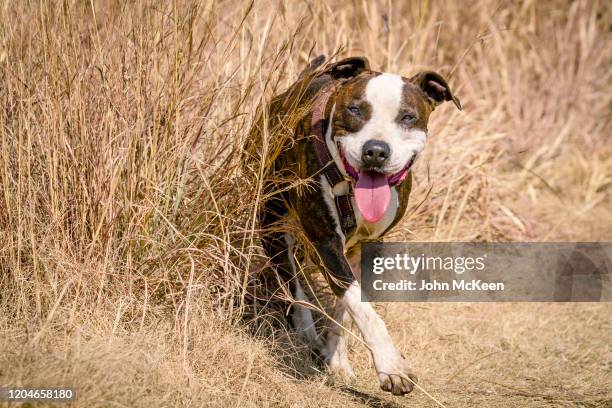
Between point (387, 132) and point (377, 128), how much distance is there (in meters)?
0.05

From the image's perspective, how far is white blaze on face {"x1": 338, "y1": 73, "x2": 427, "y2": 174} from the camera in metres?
3.83

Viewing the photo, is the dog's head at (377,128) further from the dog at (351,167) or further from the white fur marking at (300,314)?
the white fur marking at (300,314)

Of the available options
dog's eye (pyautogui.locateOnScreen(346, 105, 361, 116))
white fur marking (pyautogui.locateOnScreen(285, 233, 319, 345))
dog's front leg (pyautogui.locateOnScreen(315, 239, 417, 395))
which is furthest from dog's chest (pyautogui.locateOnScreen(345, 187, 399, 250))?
white fur marking (pyautogui.locateOnScreen(285, 233, 319, 345))

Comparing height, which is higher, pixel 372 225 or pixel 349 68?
pixel 349 68

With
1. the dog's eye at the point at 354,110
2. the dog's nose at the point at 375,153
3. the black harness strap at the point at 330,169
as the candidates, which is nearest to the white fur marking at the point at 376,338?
the black harness strap at the point at 330,169

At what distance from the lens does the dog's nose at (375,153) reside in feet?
12.4

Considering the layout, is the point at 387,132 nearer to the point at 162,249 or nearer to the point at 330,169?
the point at 330,169

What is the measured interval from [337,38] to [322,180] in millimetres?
2122

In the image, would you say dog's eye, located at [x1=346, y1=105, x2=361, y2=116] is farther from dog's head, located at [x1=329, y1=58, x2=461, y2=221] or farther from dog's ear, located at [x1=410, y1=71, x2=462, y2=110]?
dog's ear, located at [x1=410, y1=71, x2=462, y2=110]

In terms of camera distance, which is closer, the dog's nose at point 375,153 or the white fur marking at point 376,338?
the white fur marking at point 376,338

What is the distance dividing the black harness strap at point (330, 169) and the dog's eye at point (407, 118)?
0.38 metres

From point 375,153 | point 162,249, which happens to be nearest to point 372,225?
point 375,153

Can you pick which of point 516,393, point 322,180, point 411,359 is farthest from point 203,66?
point 516,393

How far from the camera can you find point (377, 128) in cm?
390
